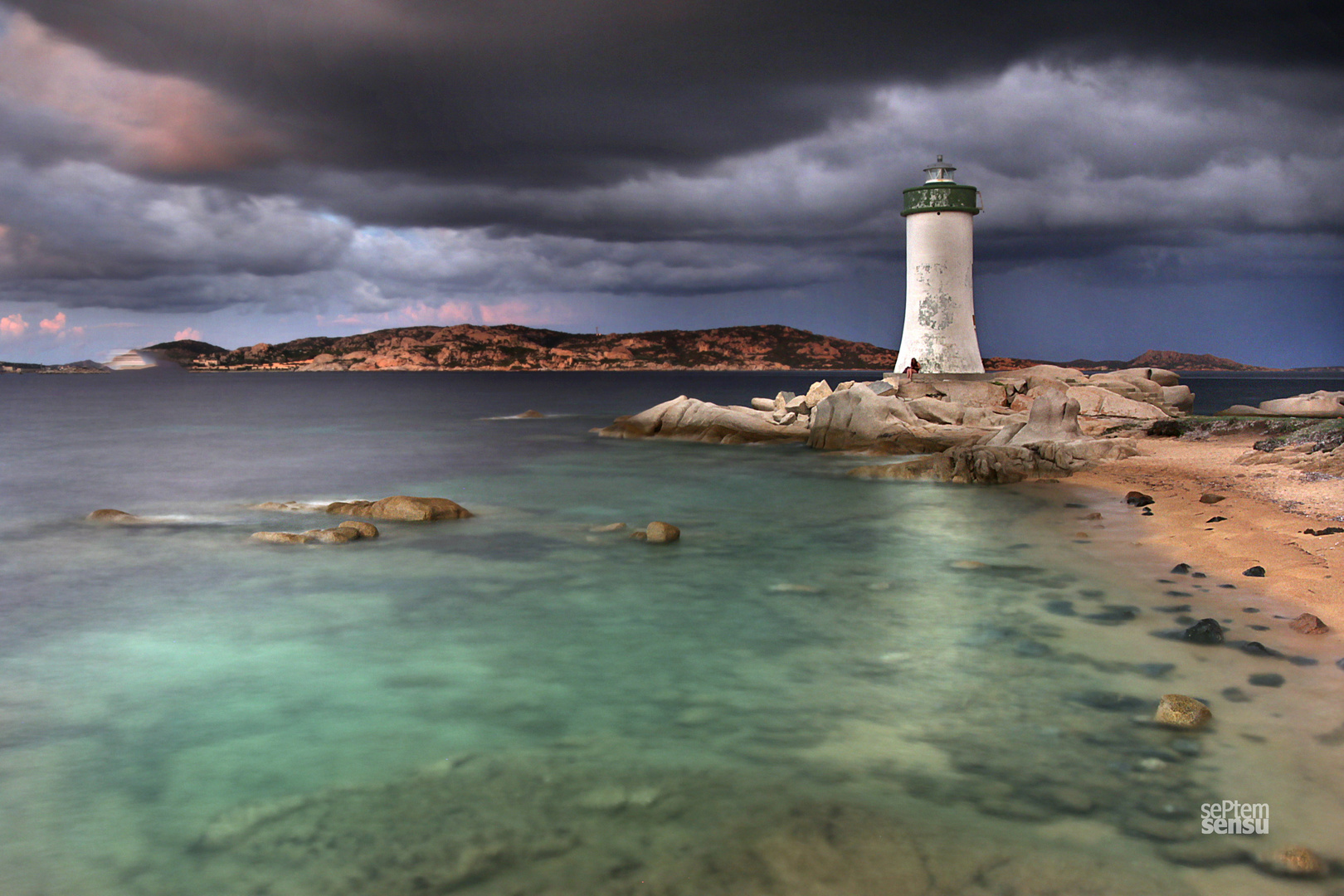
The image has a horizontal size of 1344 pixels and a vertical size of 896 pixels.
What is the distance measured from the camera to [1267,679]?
6.64m

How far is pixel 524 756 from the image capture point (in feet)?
19.4

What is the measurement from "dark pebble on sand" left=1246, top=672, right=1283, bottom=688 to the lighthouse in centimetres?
2537

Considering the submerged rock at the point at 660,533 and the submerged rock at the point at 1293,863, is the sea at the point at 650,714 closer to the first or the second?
the submerged rock at the point at 1293,863

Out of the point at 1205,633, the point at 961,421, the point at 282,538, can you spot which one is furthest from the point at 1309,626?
the point at 961,421

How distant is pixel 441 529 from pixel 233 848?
9.54 meters

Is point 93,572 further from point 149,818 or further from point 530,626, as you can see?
point 149,818

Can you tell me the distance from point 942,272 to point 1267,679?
1027 inches

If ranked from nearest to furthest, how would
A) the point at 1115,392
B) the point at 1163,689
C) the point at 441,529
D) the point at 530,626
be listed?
1. the point at 1163,689
2. the point at 530,626
3. the point at 441,529
4. the point at 1115,392

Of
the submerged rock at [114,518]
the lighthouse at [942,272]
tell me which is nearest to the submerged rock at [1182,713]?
the submerged rock at [114,518]

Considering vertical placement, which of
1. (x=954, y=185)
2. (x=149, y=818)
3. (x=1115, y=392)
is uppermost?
(x=954, y=185)

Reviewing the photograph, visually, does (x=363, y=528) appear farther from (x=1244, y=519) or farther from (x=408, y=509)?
(x=1244, y=519)

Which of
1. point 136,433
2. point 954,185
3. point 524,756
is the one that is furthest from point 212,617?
point 136,433

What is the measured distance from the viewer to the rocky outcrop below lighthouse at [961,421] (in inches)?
749

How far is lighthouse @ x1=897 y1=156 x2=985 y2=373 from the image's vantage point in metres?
30.9
